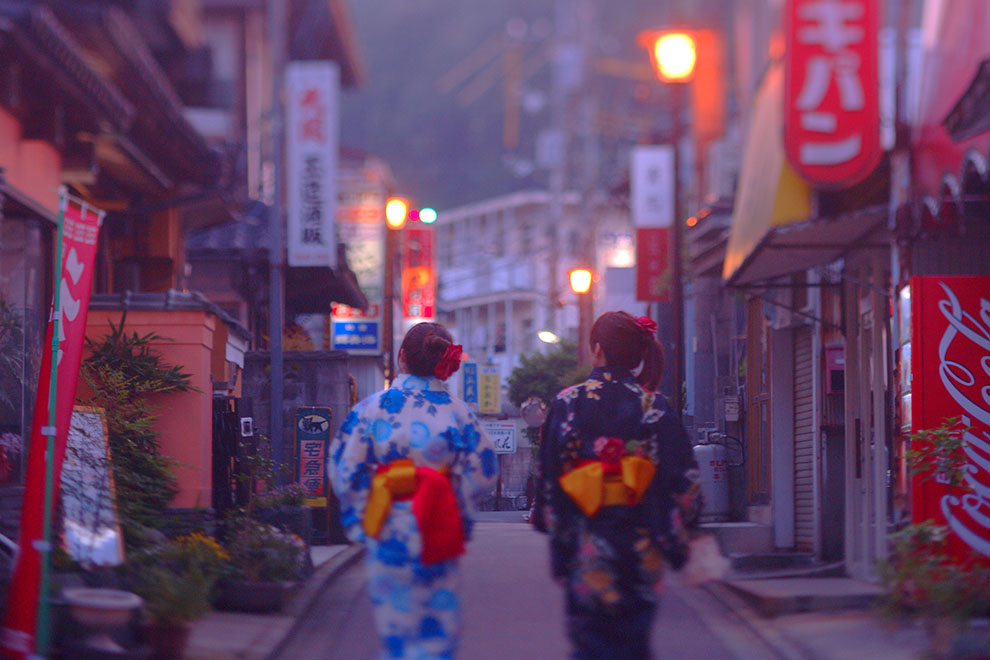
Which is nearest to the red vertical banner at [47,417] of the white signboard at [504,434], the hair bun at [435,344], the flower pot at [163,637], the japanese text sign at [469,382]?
the flower pot at [163,637]

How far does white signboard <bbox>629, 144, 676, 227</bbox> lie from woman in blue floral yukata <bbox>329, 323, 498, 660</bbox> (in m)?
24.8

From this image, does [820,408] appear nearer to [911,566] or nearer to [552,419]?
[911,566]

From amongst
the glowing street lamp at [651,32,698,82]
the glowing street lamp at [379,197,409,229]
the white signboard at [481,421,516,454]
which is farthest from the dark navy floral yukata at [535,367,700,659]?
the glowing street lamp at [379,197,409,229]

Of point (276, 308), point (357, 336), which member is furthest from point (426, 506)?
point (357, 336)

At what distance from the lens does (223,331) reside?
13.4 meters

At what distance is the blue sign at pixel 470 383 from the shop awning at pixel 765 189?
9.35 feet

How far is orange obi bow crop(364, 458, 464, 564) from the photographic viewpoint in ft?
18.9

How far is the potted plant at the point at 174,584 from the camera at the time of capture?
7.05 metres

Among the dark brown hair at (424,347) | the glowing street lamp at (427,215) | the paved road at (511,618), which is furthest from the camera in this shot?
the glowing street lamp at (427,215)

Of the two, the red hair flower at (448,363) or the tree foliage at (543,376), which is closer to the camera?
the red hair flower at (448,363)

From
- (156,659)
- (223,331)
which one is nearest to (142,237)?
(223,331)

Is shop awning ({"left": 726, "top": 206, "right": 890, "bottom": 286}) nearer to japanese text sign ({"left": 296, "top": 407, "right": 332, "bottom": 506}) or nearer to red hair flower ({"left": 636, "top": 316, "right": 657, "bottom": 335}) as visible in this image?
red hair flower ({"left": 636, "top": 316, "right": 657, "bottom": 335})

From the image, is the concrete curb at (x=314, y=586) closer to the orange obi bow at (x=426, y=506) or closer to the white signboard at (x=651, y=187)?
the orange obi bow at (x=426, y=506)

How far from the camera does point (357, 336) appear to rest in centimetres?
2305
